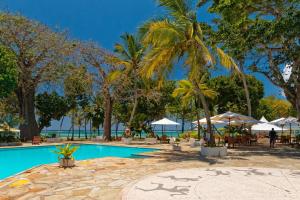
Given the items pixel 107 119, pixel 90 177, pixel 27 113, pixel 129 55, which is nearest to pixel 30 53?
pixel 27 113

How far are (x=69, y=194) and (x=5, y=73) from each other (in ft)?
66.7

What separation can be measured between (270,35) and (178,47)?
5092mm

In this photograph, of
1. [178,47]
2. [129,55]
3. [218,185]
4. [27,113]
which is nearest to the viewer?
[218,185]

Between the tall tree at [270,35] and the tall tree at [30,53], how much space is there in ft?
56.0

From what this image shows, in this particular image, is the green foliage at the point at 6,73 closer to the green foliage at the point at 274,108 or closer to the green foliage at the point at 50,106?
the green foliage at the point at 50,106

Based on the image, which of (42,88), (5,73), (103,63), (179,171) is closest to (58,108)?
(42,88)

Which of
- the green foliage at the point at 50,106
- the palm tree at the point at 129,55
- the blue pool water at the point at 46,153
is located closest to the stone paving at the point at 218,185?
the blue pool water at the point at 46,153

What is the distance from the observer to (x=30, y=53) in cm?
2956

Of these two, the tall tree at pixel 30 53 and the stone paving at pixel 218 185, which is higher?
the tall tree at pixel 30 53

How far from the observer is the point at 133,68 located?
30297mm

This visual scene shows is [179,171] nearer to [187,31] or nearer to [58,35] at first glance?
[187,31]

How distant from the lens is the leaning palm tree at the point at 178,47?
14008mm

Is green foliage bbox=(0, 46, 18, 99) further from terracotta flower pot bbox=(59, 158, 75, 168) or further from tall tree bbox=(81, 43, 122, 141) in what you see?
terracotta flower pot bbox=(59, 158, 75, 168)

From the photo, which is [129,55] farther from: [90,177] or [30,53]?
[90,177]
